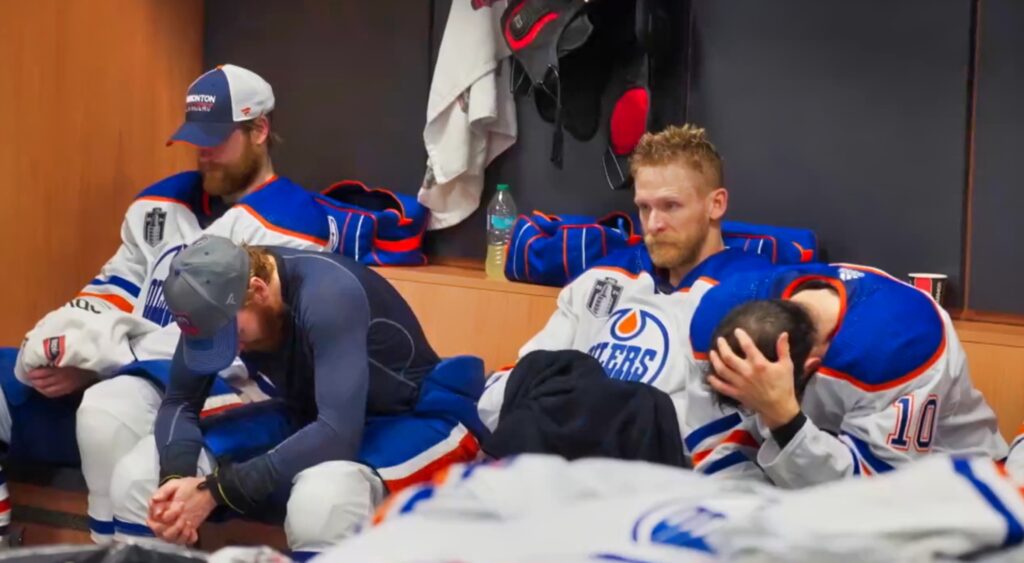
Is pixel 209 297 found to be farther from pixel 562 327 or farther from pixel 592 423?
pixel 562 327

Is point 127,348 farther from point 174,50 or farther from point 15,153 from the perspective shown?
point 174,50

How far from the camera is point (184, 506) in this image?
1899 millimetres

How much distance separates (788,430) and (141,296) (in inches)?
64.2

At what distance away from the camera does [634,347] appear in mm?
2160

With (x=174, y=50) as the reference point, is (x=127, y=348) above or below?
below

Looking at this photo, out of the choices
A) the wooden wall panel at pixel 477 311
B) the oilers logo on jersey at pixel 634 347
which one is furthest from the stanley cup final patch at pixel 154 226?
the oilers logo on jersey at pixel 634 347

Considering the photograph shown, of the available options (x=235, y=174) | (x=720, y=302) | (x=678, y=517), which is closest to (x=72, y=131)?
(x=235, y=174)

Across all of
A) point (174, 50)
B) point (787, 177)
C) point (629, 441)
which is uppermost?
point (174, 50)

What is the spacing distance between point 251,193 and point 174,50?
93 centimetres

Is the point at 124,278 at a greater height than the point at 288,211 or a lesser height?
lesser

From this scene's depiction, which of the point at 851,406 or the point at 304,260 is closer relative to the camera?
the point at 851,406

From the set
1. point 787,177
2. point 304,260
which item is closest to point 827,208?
point 787,177

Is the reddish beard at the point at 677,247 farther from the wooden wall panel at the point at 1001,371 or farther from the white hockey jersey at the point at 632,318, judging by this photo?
the wooden wall panel at the point at 1001,371

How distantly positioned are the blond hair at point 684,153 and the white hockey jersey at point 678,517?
1393mm
